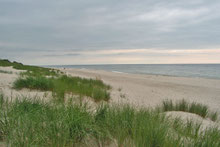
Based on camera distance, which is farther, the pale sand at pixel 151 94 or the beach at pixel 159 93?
the beach at pixel 159 93

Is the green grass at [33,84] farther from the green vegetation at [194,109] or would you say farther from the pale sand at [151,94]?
the green vegetation at [194,109]

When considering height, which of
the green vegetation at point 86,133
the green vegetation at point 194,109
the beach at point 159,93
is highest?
the green vegetation at point 86,133

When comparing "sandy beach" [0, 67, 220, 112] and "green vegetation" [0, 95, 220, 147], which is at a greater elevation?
"green vegetation" [0, 95, 220, 147]

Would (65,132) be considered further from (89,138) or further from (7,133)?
(7,133)

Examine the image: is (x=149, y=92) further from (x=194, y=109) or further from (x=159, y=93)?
(x=194, y=109)

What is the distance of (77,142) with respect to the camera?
1742mm

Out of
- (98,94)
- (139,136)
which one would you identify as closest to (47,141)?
(139,136)

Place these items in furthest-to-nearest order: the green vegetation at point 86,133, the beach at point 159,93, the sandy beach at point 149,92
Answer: the beach at point 159,93 → the sandy beach at point 149,92 → the green vegetation at point 86,133

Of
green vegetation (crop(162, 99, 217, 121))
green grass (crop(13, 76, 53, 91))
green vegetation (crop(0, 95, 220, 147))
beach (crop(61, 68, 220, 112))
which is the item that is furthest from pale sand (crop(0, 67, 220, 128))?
green vegetation (crop(0, 95, 220, 147))

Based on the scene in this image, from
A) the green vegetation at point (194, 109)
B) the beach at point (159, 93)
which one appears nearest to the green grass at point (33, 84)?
the beach at point (159, 93)

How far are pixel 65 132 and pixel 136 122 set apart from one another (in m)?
0.95

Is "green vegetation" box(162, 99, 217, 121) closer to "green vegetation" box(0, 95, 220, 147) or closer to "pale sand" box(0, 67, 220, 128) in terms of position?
"pale sand" box(0, 67, 220, 128)

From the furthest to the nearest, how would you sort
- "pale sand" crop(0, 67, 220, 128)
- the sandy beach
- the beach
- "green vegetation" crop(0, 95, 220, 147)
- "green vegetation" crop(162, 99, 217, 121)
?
1. the beach
2. the sandy beach
3. "green vegetation" crop(162, 99, 217, 121)
4. "pale sand" crop(0, 67, 220, 128)
5. "green vegetation" crop(0, 95, 220, 147)

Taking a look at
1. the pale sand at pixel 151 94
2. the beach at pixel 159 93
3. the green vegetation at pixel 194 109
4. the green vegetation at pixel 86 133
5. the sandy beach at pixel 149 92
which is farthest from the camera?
the beach at pixel 159 93
